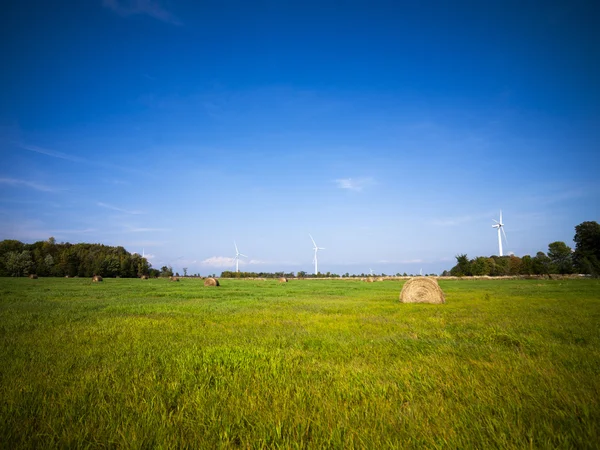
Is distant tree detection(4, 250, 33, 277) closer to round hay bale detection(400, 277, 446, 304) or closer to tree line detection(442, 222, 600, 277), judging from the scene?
round hay bale detection(400, 277, 446, 304)

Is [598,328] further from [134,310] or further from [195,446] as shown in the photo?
[134,310]

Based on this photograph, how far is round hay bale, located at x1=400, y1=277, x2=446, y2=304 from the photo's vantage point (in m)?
16.7

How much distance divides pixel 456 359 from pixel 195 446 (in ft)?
15.1

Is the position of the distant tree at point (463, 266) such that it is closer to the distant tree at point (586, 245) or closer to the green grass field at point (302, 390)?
the distant tree at point (586, 245)

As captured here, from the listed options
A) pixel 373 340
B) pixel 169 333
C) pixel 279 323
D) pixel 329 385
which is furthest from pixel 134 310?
pixel 329 385

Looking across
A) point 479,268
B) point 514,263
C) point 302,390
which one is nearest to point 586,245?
point 479,268

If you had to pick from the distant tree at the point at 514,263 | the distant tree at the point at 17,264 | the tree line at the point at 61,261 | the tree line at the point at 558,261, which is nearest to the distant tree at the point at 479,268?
the tree line at the point at 558,261

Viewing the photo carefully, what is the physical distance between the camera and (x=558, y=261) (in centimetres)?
9806

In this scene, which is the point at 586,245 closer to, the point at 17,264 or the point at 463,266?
the point at 463,266

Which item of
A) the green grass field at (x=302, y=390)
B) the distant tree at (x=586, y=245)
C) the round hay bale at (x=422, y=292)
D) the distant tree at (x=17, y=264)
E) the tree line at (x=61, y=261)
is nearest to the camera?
the green grass field at (x=302, y=390)

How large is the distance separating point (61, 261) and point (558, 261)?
170471 mm

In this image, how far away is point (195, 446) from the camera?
9.23ft

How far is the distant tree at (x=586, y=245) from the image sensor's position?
64.0 meters

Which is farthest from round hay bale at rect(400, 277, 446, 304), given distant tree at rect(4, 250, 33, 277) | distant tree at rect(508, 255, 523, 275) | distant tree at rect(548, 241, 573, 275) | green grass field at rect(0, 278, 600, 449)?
distant tree at rect(4, 250, 33, 277)
